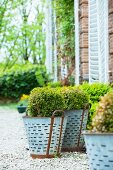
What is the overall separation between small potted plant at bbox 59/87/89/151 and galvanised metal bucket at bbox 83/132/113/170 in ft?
7.66

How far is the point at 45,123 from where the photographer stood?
7387 millimetres

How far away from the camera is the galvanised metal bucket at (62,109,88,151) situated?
790 centimetres

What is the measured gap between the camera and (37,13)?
79.3ft

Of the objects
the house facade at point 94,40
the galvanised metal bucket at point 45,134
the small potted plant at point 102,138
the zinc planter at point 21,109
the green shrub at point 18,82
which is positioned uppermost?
the house facade at point 94,40

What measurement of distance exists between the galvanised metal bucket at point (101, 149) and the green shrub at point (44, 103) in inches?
77.3

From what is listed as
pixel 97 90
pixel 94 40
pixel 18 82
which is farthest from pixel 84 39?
pixel 18 82

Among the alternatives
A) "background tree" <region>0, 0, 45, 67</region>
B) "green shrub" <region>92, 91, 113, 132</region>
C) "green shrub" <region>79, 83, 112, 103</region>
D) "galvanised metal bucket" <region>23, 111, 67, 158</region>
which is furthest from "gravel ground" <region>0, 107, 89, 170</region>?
"background tree" <region>0, 0, 45, 67</region>

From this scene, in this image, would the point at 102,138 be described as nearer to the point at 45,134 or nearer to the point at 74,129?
the point at 45,134

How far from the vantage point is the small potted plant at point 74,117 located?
7.90m

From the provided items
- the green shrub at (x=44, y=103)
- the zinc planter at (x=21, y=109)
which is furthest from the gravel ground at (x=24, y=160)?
the zinc planter at (x=21, y=109)

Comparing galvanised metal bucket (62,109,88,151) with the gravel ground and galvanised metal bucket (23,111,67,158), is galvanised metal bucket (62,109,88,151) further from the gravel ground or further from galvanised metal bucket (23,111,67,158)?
galvanised metal bucket (23,111,67,158)

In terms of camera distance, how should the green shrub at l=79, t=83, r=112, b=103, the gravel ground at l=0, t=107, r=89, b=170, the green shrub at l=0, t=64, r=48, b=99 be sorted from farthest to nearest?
the green shrub at l=0, t=64, r=48, b=99, the green shrub at l=79, t=83, r=112, b=103, the gravel ground at l=0, t=107, r=89, b=170

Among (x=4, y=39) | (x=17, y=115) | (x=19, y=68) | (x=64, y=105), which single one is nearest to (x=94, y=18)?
(x=64, y=105)

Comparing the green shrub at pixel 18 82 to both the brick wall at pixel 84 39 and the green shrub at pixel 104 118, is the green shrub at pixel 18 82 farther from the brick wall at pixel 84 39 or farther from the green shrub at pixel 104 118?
the green shrub at pixel 104 118
